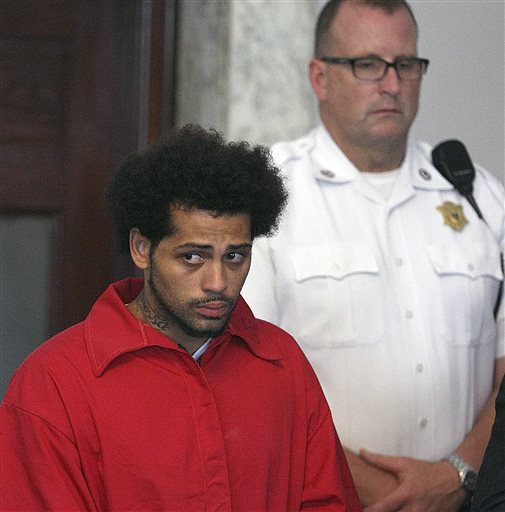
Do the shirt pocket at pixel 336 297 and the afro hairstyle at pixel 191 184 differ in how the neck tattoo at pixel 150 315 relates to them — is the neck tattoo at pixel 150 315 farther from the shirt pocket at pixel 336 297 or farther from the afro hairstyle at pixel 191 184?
the shirt pocket at pixel 336 297

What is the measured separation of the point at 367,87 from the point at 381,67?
0.07 meters

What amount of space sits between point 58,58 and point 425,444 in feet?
5.44

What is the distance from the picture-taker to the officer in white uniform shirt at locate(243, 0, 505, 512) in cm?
299

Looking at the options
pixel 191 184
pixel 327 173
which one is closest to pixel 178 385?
pixel 191 184

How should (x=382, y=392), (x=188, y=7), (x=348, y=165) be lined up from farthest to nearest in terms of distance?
1. (x=188, y=7)
2. (x=348, y=165)
3. (x=382, y=392)

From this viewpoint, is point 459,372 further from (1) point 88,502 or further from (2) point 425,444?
(1) point 88,502

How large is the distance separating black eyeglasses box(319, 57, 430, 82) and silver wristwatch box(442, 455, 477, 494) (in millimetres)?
955

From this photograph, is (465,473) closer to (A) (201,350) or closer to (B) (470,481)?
(B) (470,481)

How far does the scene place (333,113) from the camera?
3.21m

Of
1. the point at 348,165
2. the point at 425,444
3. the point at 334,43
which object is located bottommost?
the point at 425,444

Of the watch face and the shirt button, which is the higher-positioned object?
the shirt button

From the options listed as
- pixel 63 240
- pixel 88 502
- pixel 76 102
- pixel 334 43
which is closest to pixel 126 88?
pixel 76 102

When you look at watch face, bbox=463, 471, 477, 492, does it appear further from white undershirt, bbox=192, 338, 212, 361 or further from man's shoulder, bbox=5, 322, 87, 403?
man's shoulder, bbox=5, 322, 87, 403

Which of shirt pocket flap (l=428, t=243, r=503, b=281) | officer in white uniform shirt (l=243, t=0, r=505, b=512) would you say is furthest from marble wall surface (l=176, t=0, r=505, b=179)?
shirt pocket flap (l=428, t=243, r=503, b=281)
